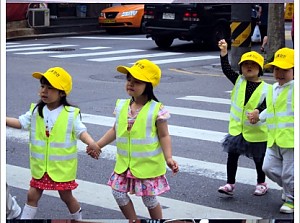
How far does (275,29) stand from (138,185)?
1080cm

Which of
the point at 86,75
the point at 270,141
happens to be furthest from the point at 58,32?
the point at 270,141

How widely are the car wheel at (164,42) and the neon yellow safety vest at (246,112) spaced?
14.2 metres

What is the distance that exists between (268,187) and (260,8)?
1515cm

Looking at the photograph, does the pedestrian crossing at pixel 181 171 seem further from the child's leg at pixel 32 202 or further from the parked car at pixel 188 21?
the parked car at pixel 188 21

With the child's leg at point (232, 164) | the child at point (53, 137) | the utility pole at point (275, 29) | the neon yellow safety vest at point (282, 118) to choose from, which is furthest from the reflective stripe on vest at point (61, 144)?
the utility pole at point (275, 29)

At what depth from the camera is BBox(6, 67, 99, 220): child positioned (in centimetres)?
523

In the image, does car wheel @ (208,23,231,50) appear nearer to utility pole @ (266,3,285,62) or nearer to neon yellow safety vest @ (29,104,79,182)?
utility pole @ (266,3,285,62)

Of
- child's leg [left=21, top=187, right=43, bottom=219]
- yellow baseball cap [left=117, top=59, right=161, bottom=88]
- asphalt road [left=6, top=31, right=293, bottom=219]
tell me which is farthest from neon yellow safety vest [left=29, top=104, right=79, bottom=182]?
asphalt road [left=6, top=31, right=293, bottom=219]

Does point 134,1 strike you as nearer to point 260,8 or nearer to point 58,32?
point 260,8

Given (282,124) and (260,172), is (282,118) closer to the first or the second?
(282,124)

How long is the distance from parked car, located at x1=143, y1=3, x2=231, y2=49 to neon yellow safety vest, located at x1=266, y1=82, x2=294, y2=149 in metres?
12.6

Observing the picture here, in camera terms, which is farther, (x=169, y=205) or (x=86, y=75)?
(x=86, y=75)

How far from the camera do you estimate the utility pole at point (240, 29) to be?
588 inches

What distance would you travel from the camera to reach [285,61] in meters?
5.92
